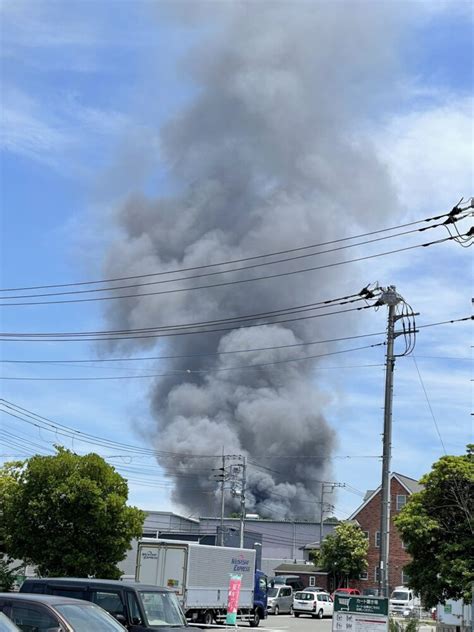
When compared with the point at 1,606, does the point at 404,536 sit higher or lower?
higher

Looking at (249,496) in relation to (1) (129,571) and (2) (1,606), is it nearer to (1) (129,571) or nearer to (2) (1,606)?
(1) (129,571)

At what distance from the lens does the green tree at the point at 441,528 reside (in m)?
26.2

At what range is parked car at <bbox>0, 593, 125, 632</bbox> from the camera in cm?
1189

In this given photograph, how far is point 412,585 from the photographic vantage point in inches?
1077

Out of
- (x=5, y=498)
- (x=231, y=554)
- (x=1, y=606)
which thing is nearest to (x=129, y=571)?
(x=5, y=498)

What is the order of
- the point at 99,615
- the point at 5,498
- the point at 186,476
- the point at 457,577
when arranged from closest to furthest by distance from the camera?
1. the point at 99,615
2. the point at 457,577
3. the point at 5,498
4. the point at 186,476

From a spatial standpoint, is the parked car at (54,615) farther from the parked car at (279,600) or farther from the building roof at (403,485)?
the building roof at (403,485)

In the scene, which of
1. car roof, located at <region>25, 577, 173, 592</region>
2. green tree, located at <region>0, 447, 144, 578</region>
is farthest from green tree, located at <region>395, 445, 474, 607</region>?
green tree, located at <region>0, 447, 144, 578</region>

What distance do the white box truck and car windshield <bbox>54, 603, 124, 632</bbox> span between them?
65.4ft

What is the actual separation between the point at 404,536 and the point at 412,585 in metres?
1.68

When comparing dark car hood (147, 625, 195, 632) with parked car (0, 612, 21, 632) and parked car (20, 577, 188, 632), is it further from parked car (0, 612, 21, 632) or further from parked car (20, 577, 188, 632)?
parked car (0, 612, 21, 632)

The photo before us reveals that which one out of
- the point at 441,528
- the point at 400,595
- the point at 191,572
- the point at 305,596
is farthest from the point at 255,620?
the point at 400,595

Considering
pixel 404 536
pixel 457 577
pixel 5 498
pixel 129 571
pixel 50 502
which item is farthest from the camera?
pixel 129 571

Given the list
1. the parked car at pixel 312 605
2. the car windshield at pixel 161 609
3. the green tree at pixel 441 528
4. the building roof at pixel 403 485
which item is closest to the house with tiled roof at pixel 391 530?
the building roof at pixel 403 485
